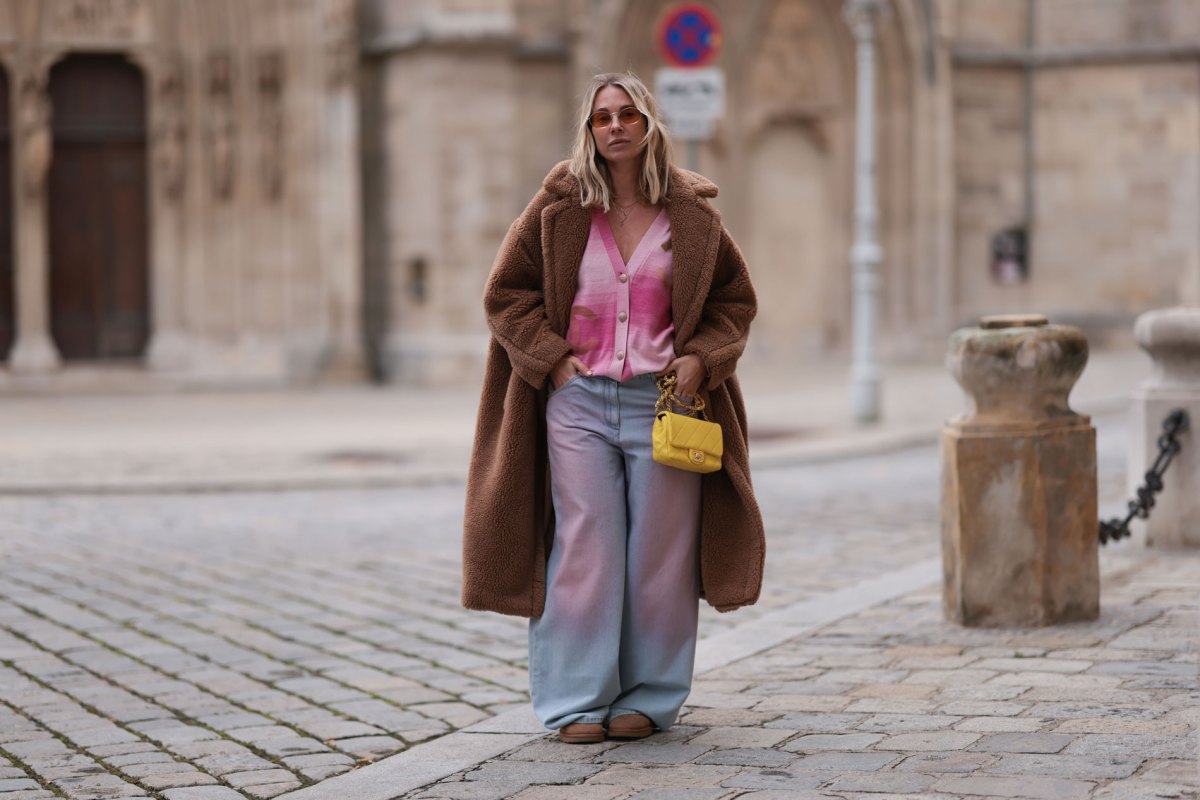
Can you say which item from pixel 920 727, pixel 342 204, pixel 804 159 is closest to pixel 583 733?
pixel 920 727

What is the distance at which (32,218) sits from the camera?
65.9ft

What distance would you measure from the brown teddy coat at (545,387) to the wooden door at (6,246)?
16.2 m

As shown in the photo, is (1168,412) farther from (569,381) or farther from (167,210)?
(167,210)

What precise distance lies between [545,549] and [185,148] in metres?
16.4

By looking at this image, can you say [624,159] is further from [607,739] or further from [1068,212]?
[1068,212]

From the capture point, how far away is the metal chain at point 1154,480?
24.2ft

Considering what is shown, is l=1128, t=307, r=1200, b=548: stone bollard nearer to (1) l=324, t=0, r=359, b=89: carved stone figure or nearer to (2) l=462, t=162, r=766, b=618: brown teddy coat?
(2) l=462, t=162, r=766, b=618: brown teddy coat

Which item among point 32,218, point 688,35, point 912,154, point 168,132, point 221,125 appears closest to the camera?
point 688,35

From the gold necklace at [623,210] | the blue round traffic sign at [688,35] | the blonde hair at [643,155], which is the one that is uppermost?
the blue round traffic sign at [688,35]

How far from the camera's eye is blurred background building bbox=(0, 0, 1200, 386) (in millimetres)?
20281

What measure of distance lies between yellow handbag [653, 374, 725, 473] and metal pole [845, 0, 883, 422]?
10.6m

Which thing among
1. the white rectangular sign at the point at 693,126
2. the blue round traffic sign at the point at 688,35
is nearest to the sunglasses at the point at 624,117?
the white rectangular sign at the point at 693,126

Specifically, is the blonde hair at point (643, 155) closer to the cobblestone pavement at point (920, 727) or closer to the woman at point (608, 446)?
the woman at point (608, 446)

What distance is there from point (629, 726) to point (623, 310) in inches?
42.2
